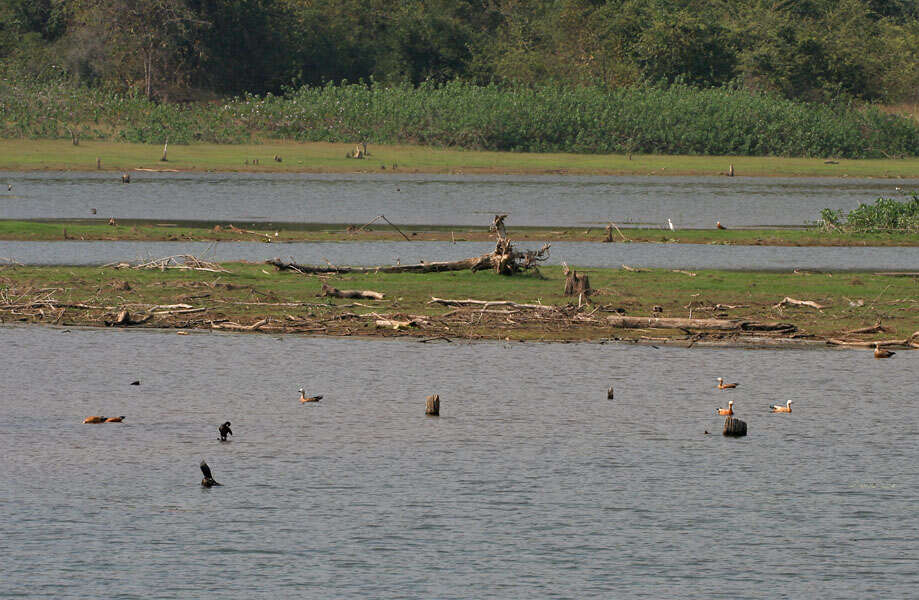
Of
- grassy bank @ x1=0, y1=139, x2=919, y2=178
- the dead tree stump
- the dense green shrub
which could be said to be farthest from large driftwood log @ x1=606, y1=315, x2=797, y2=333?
the dense green shrub

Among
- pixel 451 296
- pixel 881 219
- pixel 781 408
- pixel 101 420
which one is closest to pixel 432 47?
pixel 881 219

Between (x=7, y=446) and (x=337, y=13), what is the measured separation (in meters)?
88.2

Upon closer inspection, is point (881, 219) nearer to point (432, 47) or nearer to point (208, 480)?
point (208, 480)

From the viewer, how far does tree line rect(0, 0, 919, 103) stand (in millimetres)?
92375

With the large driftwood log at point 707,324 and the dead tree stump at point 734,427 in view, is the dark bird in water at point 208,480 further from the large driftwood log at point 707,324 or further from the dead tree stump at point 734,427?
the large driftwood log at point 707,324

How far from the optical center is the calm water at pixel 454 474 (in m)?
12.7

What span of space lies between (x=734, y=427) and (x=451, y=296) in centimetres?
1105

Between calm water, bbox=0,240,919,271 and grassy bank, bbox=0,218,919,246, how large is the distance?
109 centimetres

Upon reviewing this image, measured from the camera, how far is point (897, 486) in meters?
15.7

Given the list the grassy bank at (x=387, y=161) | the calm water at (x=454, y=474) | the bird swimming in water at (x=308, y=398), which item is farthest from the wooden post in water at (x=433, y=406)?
the grassy bank at (x=387, y=161)

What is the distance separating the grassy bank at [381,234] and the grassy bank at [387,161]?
26.5 m

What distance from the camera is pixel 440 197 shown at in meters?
61.8

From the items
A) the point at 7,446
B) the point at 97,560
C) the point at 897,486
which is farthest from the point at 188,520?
the point at 897,486

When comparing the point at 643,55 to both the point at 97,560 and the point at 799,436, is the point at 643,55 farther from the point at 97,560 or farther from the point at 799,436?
the point at 97,560
